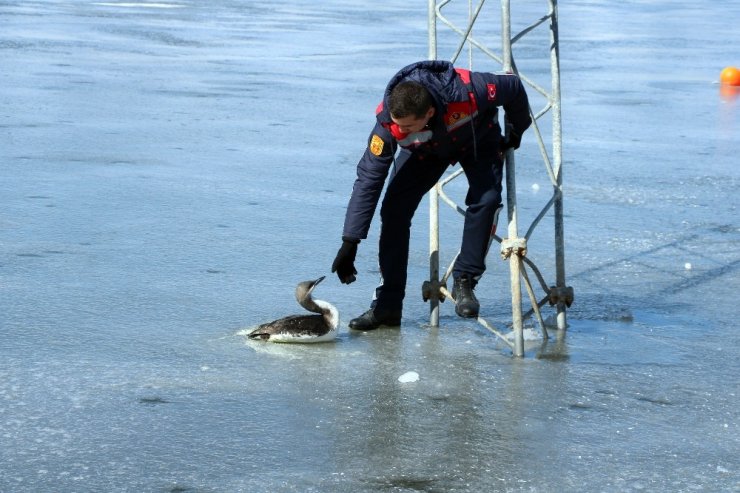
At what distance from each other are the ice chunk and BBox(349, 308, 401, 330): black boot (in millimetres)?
820

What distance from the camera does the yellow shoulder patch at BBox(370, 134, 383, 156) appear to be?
6.05 m

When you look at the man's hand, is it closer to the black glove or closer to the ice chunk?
the black glove

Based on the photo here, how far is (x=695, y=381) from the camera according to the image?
5953 millimetres

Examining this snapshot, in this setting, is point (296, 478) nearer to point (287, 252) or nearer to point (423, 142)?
point (423, 142)

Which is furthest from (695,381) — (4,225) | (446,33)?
(446,33)

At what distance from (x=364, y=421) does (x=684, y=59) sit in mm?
15445

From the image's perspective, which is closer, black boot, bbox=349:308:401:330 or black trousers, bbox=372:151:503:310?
black trousers, bbox=372:151:503:310

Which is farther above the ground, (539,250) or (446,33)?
(446,33)

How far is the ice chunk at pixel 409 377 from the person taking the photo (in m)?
5.80

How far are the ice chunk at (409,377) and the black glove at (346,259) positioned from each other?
2.31 feet

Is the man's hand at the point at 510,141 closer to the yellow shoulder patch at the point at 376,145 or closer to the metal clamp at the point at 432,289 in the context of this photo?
the yellow shoulder patch at the point at 376,145

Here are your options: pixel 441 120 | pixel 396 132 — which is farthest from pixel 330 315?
pixel 441 120

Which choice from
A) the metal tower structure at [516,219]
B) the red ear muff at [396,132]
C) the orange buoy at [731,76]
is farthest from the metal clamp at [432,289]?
the orange buoy at [731,76]

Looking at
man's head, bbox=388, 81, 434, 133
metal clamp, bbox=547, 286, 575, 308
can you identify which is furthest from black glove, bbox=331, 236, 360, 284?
metal clamp, bbox=547, 286, 575, 308
